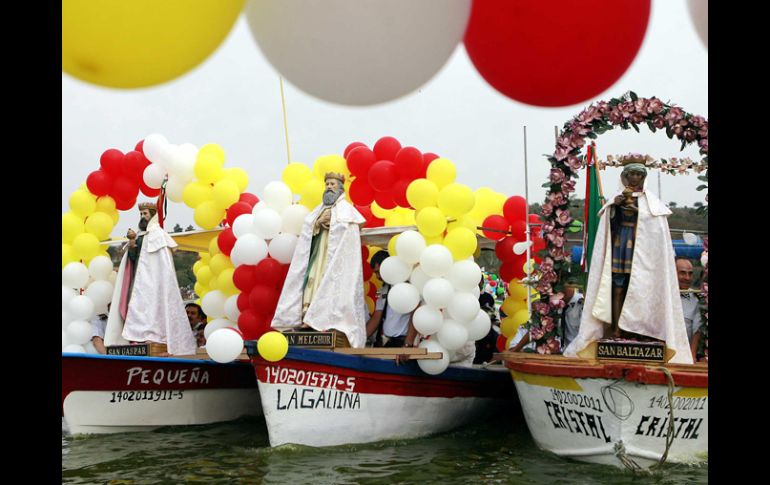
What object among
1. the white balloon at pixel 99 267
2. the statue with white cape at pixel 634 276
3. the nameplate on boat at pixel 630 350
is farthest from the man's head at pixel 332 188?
the nameplate on boat at pixel 630 350

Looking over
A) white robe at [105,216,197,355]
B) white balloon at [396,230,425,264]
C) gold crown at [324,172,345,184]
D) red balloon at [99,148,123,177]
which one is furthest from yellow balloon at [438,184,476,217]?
red balloon at [99,148,123,177]

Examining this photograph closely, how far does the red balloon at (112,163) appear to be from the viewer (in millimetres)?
10008

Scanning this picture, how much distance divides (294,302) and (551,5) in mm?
6165

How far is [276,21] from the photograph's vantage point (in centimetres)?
282

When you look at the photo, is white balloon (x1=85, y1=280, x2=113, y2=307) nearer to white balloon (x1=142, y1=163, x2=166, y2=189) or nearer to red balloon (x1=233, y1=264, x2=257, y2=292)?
white balloon (x1=142, y1=163, x2=166, y2=189)

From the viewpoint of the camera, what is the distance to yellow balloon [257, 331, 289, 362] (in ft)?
24.4

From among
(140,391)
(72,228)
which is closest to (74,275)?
(72,228)

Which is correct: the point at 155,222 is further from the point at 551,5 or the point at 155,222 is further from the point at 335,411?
the point at 551,5

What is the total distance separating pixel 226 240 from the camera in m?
9.41

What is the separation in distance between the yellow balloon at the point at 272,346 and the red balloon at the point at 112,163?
377 cm

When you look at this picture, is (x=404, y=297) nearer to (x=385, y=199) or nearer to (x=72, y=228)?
(x=385, y=199)

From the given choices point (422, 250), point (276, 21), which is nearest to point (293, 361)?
point (422, 250)

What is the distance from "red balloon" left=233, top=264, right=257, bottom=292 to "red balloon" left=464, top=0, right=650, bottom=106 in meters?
6.29

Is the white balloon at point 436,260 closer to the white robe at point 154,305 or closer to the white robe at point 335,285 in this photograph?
the white robe at point 335,285
